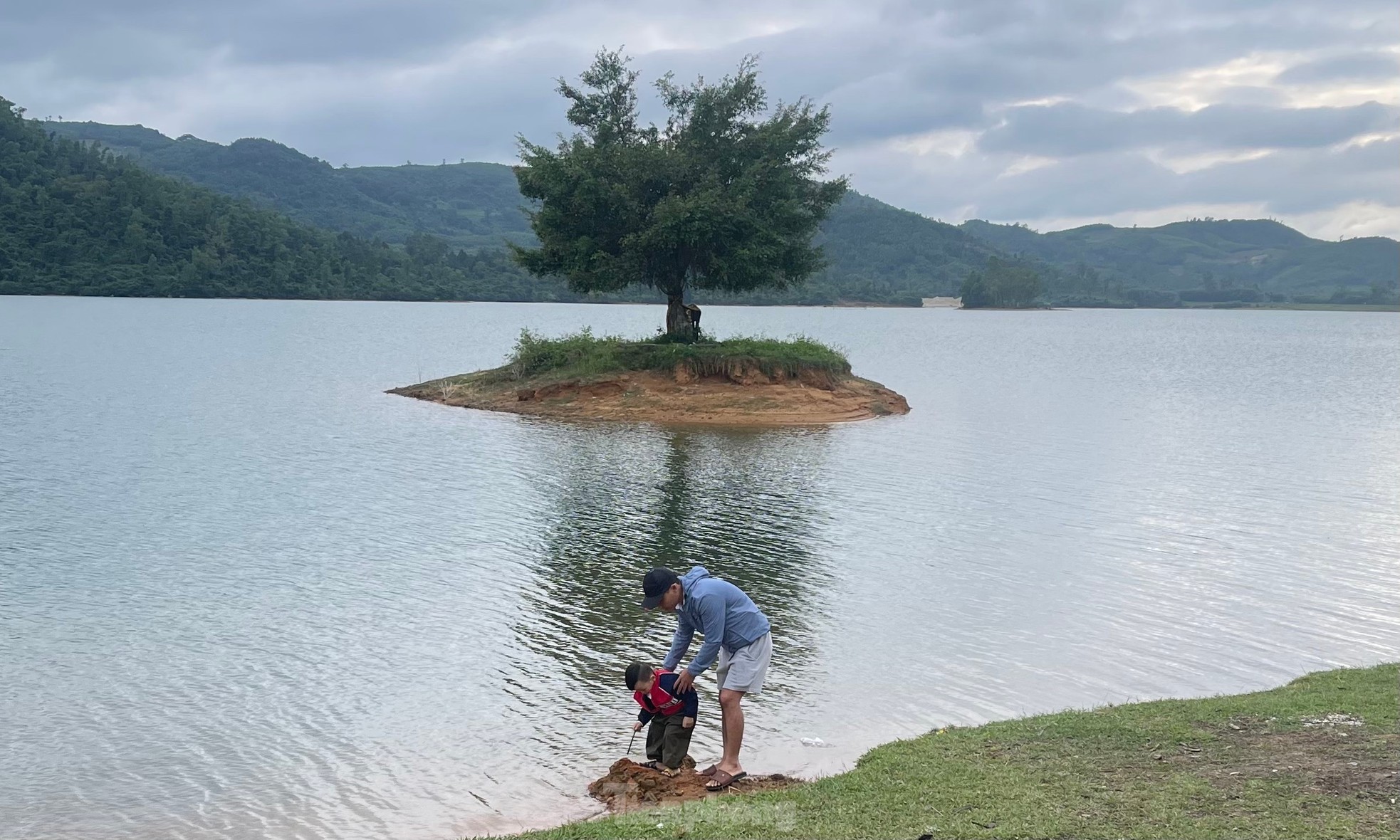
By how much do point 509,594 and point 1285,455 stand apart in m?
27.0

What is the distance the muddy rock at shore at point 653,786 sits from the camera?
10.2 metres

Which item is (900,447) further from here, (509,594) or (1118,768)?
(1118,768)

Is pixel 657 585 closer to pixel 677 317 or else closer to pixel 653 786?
pixel 653 786

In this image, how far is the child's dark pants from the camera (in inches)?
433

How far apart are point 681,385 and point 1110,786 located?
34.9 m

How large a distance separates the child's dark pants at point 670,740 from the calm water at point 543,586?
688 mm

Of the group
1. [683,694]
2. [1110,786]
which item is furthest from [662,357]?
[1110,786]

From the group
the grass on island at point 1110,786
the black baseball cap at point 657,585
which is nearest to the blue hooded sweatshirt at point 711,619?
the black baseball cap at point 657,585

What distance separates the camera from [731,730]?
35.1 feet

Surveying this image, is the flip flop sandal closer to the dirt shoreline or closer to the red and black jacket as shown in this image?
the red and black jacket

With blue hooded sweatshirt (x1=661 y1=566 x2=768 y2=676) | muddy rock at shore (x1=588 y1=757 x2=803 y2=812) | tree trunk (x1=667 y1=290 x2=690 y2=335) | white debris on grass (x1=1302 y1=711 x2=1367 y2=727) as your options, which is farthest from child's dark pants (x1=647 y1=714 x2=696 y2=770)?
tree trunk (x1=667 y1=290 x2=690 y2=335)

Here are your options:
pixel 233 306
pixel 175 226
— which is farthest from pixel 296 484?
pixel 175 226

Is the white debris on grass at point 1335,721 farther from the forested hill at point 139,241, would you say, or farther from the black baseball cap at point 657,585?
the forested hill at point 139,241

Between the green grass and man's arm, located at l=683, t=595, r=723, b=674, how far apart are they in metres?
33.5
